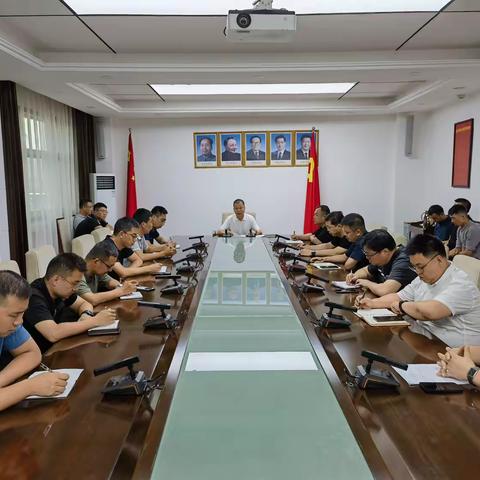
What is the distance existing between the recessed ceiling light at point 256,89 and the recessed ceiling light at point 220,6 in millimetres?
2477

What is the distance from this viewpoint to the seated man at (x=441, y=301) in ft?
6.54

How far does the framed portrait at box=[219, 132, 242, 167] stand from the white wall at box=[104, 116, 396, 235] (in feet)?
A: 0.31

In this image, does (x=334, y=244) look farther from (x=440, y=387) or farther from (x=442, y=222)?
(x=440, y=387)

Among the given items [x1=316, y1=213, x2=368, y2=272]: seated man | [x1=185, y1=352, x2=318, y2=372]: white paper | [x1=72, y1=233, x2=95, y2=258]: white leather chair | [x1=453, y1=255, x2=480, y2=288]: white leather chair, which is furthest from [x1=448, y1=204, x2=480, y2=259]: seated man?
[x1=72, y1=233, x2=95, y2=258]: white leather chair

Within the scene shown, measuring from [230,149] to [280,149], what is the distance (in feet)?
2.67

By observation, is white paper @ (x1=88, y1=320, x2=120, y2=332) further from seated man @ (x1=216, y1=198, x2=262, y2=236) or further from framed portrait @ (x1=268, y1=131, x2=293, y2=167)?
framed portrait @ (x1=268, y1=131, x2=293, y2=167)

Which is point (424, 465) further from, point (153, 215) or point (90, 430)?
point (153, 215)

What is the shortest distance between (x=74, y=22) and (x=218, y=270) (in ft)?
6.91

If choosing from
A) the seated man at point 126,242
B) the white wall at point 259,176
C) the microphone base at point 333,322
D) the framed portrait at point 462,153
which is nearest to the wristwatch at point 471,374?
the microphone base at point 333,322

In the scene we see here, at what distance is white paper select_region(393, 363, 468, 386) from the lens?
4.98 feet

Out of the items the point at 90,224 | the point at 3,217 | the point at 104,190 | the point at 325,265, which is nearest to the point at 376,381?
the point at 325,265

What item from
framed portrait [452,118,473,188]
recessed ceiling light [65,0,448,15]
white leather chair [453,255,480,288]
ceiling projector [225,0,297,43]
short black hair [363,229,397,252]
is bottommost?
white leather chair [453,255,480,288]

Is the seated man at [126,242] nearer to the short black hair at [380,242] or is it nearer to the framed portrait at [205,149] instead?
the short black hair at [380,242]

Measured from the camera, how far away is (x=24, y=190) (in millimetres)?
4914
